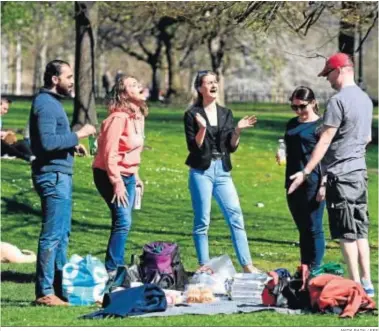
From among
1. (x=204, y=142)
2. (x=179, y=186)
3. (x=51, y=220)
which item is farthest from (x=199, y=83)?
(x=179, y=186)

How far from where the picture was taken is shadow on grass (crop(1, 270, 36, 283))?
1177 cm

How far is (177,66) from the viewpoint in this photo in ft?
164

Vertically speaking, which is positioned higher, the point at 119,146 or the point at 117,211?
the point at 119,146

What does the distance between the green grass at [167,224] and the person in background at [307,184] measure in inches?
65.0

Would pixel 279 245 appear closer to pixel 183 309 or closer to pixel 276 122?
pixel 183 309

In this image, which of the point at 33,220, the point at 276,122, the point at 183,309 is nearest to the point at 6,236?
the point at 33,220

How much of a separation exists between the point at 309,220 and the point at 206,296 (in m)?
1.34

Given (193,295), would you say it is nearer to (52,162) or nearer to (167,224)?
(52,162)

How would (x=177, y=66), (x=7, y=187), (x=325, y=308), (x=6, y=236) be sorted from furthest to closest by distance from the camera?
1. (x=177, y=66)
2. (x=7, y=187)
3. (x=6, y=236)
4. (x=325, y=308)

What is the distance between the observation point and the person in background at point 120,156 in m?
10.0

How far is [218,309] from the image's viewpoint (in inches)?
370

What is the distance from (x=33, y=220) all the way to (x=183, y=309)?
7654mm

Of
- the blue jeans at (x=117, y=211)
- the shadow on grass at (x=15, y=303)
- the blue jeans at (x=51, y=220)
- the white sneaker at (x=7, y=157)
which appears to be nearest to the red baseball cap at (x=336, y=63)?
the blue jeans at (x=117, y=211)

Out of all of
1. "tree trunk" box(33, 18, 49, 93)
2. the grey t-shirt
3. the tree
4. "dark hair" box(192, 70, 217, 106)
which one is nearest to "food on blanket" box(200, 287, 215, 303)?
the grey t-shirt
